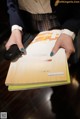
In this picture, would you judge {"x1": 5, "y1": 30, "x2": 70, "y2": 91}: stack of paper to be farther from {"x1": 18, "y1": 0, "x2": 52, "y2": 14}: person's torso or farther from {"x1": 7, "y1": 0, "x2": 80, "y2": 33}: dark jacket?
{"x1": 18, "y1": 0, "x2": 52, "y2": 14}: person's torso

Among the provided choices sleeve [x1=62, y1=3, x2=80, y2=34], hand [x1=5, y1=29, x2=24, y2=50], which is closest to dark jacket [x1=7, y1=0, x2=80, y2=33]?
sleeve [x1=62, y1=3, x2=80, y2=34]

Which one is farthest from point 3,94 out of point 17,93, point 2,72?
point 2,72

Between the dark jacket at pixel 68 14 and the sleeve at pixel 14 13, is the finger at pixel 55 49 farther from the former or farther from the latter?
the sleeve at pixel 14 13

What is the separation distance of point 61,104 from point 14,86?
2.46 ft

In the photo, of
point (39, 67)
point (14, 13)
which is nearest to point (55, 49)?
point (39, 67)

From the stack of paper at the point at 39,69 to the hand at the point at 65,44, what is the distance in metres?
0.02

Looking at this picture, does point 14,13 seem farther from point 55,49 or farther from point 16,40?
point 55,49

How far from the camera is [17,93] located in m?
1.47

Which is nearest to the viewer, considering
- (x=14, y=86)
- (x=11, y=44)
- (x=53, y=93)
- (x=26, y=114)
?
(x=14, y=86)

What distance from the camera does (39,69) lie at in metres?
0.69

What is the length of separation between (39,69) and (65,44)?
6.7 inches

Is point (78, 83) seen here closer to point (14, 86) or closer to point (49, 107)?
point (49, 107)

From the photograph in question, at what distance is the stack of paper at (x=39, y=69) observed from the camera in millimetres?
639

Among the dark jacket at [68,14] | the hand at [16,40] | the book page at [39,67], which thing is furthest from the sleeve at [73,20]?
the hand at [16,40]
